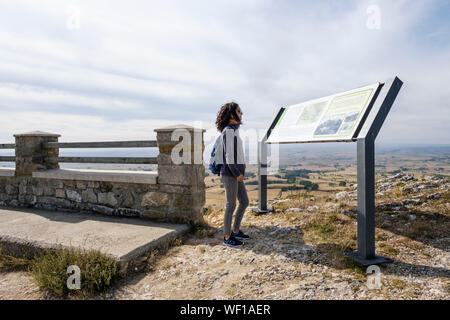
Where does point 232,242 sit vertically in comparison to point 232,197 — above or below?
below

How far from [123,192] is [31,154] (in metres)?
2.83

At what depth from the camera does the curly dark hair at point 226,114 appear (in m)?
3.96

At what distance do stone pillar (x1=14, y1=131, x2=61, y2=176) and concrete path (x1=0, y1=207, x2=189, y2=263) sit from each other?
1.19 m

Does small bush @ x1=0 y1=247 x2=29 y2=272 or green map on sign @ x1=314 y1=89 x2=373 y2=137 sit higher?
green map on sign @ x1=314 y1=89 x2=373 y2=137

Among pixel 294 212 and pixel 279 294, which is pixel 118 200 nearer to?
pixel 294 212

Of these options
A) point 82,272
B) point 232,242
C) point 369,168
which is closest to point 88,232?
point 82,272

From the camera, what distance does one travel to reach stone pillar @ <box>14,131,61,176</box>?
21.2 feet

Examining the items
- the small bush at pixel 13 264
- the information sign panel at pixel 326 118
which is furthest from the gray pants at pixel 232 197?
the small bush at pixel 13 264

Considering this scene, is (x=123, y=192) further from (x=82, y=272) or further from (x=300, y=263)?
(x=300, y=263)

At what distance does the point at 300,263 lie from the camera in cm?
342

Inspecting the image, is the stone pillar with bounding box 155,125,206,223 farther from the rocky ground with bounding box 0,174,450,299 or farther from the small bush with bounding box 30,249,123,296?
the small bush with bounding box 30,249,123,296

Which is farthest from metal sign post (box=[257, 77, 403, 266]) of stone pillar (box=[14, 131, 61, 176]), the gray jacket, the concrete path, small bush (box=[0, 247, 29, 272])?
stone pillar (box=[14, 131, 61, 176])

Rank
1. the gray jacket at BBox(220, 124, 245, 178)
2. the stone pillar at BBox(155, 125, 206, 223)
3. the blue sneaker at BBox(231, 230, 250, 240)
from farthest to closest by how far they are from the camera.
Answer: the stone pillar at BBox(155, 125, 206, 223) < the blue sneaker at BBox(231, 230, 250, 240) < the gray jacket at BBox(220, 124, 245, 178)
